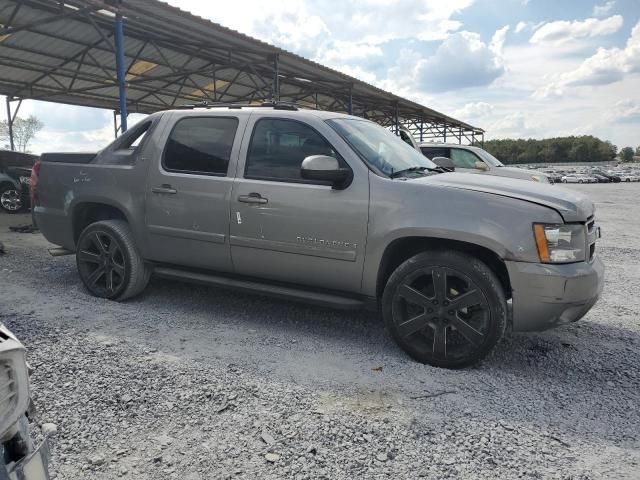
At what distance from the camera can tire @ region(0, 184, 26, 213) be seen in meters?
11.6

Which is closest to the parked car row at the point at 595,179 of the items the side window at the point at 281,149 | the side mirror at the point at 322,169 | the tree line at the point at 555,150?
the side window at the point at 281,149

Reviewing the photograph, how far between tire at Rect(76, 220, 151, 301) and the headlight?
3369mm

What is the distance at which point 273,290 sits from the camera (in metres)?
3.71

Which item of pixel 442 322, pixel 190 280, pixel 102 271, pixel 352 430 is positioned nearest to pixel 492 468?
pixel 352 430

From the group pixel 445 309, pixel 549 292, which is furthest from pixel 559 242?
pixel 445 309

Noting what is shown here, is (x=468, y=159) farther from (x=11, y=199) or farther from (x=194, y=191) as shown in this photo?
(x=11, y=199)

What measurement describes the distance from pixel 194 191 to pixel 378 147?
1.58 m

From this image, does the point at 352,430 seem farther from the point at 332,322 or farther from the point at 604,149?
the point at 604,149

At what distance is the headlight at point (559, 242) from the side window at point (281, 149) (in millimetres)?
1533

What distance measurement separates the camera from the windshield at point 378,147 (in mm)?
3527

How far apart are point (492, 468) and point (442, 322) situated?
110 cm

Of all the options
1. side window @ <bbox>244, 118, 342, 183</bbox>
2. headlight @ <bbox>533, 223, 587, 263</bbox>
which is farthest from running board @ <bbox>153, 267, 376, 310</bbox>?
headlight @ <bbox>533, 223, 587, 263</bbox>

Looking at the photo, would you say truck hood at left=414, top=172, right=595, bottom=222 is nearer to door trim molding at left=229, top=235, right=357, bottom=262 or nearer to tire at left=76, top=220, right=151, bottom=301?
door trim molding at left=229, top=235, right=357, bottom=262

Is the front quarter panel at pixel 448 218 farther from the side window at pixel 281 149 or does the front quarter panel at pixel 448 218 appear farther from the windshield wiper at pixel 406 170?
the side window at pixel 281 149
